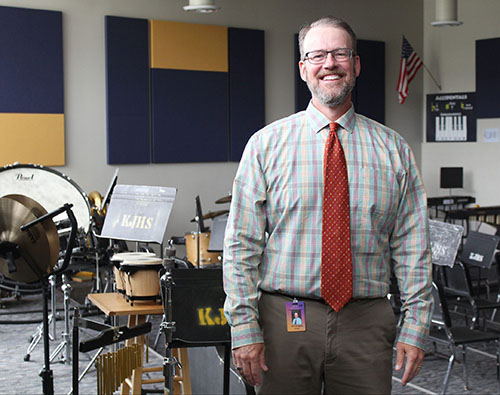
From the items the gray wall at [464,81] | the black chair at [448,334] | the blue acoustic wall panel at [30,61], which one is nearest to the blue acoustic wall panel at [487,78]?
the gray wall at [464,81]

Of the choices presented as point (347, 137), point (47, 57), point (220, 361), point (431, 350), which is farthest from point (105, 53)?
point (347, 137)

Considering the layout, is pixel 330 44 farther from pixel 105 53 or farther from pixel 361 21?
pixel 361 21

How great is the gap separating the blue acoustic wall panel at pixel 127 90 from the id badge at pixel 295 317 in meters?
7.23

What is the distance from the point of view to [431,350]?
6.25 metres

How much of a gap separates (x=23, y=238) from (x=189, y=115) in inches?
233

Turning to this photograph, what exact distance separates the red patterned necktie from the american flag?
9.26 m

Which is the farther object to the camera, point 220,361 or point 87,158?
point 87,158

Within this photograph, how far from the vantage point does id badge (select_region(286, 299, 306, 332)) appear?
2229 mm

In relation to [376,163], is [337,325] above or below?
below

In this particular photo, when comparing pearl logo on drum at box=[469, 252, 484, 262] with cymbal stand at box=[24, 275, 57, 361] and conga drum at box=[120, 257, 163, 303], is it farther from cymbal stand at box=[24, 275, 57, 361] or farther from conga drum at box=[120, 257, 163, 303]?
cymbal stand at box=[24, 275, 57, 361]

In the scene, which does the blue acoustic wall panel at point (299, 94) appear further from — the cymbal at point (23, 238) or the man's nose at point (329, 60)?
the man's nose at point (329, 60)

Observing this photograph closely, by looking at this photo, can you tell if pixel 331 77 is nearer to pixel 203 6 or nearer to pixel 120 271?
pixel 120 271

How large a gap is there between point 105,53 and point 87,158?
1313 millimetres

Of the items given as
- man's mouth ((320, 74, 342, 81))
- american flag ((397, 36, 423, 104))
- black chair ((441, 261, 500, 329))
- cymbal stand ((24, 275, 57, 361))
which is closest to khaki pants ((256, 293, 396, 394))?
man's mouth ((320, 74, 342, 81))
